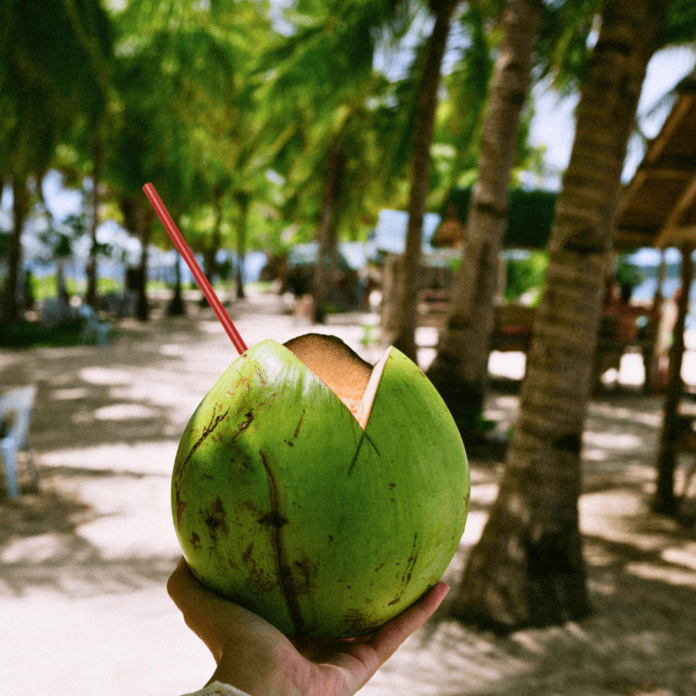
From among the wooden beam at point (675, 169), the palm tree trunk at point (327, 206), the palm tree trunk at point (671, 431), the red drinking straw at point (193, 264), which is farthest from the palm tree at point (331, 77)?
the red drinking straw at point (193, 264)

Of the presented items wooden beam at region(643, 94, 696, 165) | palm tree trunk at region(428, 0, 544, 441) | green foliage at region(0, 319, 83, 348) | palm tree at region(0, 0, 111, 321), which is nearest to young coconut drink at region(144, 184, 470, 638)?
wooden beam at region(643, 94, 696, 165)

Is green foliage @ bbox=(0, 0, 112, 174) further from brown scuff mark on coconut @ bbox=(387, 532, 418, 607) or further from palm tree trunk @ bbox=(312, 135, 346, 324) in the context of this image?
brown scuff mark on coconut @ bbox=(387, 532, 418, 607)

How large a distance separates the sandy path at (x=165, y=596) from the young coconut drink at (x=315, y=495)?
2308 millimetres

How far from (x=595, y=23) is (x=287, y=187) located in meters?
17.9

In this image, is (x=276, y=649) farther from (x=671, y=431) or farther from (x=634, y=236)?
(x=634, y=236)

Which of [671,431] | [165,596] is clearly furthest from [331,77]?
[165,596]

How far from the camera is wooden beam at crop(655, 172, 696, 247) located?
523 cm

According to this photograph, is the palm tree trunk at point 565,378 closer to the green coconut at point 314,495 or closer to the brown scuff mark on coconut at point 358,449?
the green coconut at point 314,495

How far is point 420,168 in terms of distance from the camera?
757 cm

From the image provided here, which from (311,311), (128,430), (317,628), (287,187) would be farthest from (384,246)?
(317,628)

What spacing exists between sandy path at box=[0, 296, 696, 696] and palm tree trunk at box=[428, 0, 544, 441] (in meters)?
0.87

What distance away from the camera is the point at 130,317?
20812 mm

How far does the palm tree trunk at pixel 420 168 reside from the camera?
7594 mm

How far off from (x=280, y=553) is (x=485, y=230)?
5106 millimetres
